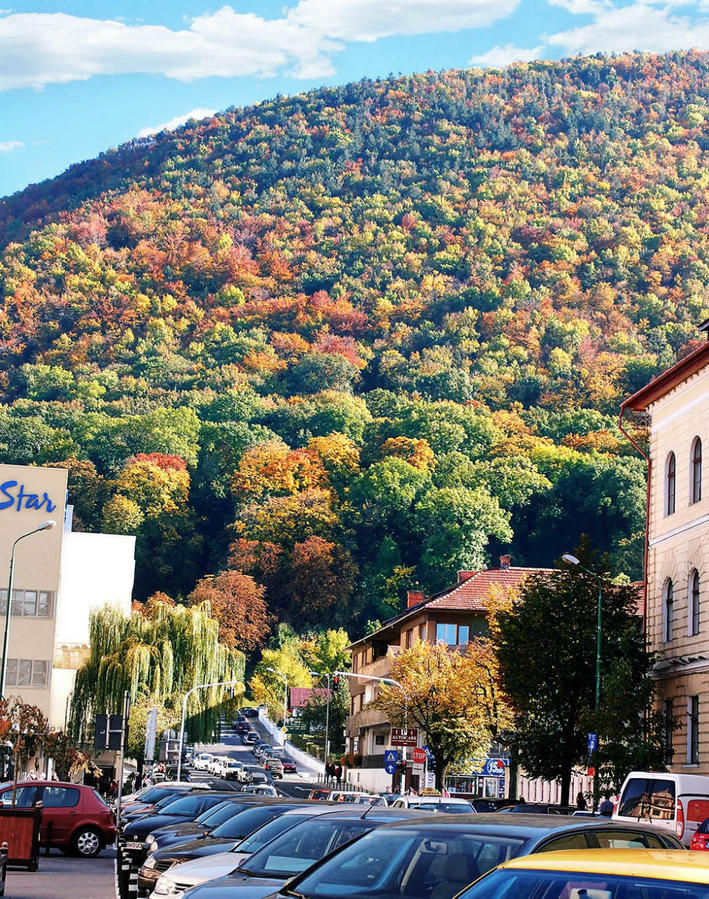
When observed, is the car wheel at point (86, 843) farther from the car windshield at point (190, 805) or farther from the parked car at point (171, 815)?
the car windshield at point (190, 805)

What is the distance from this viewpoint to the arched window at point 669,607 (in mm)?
40344

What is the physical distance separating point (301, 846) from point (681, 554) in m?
28.2

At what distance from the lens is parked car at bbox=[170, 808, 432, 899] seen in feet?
40.6

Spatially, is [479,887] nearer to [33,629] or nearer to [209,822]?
[209,822]

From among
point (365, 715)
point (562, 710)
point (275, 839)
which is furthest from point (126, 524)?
point (275, 839)

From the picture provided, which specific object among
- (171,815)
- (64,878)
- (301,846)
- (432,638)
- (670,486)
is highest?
(670,486)

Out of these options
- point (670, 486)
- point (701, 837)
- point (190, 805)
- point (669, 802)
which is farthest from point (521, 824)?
point (670, 486)

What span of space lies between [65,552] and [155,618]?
47.1 ft

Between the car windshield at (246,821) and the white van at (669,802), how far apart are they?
10.7m

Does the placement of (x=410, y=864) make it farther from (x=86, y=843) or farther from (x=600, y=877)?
(x=86, y=843)

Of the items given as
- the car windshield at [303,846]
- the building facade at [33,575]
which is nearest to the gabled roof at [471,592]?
the building facade at [33,575]

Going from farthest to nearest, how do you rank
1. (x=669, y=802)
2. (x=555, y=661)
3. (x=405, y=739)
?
1. (x=405, y=739)
2. (x=555, y=661)
3. (x=669, y=802)

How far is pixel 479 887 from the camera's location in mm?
6797

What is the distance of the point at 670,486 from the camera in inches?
1626
